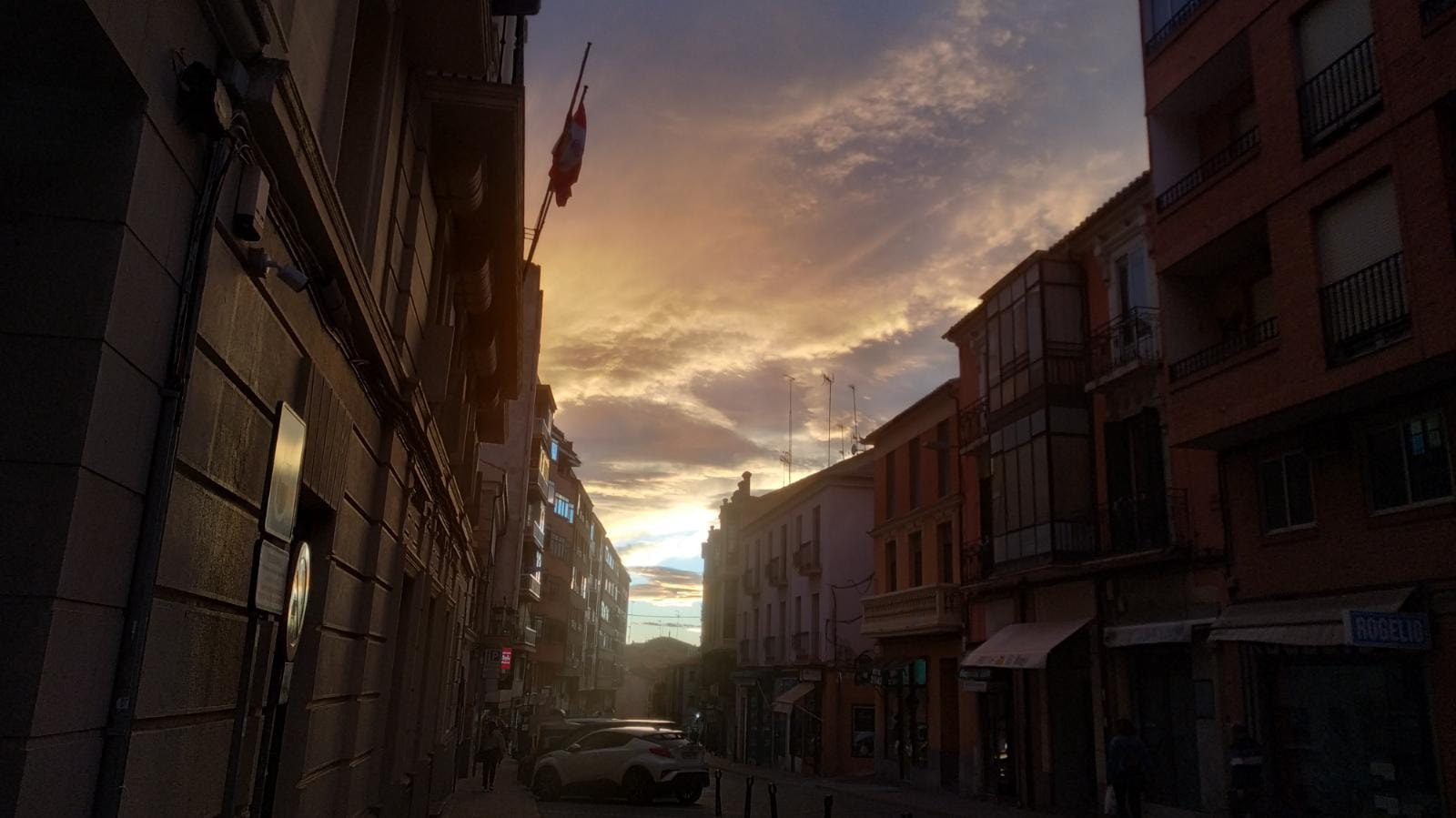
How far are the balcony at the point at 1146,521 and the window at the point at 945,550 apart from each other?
26.8ft

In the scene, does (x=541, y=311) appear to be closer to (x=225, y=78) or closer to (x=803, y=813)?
(x=803, y=813)

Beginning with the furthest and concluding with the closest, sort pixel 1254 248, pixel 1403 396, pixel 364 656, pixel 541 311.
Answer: pixel 541 311 < pixel 1254 248 < pixel 1403 396 < pixel 364 656

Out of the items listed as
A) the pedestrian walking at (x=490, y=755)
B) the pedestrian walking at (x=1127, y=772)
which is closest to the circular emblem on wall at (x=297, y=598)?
the pedestrian walking at (x=1127, y=772)

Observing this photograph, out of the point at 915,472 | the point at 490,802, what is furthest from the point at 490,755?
the point at 915,472

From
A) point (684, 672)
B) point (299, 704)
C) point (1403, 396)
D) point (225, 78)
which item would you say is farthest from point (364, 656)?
point (684, 672)

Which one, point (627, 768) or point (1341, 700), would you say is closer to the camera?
point (1341, 700)

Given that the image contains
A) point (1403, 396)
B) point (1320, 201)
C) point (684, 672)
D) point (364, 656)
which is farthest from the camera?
point (684, 672)

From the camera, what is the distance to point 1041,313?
24.8 m

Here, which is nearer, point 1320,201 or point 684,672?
point 1320,201

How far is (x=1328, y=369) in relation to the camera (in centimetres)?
1473

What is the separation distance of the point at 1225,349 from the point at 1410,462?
4427 millimetres

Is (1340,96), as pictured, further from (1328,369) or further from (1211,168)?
(1328,369)

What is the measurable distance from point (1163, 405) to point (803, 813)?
1115cm

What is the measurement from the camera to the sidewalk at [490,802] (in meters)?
19.1
